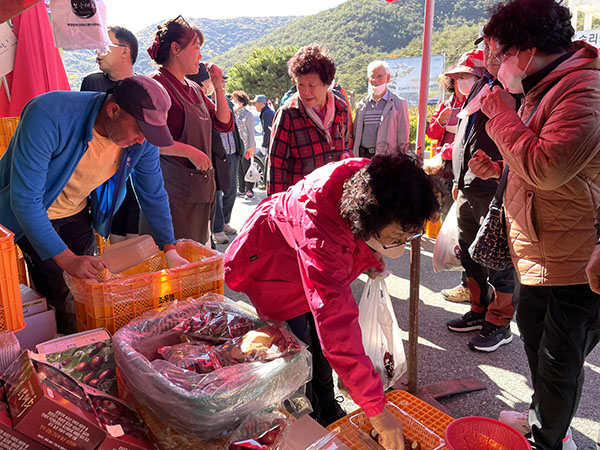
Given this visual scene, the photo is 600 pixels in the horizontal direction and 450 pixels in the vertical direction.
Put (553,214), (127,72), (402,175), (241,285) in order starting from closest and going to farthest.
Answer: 1. (402,175)
2. (553,214)
3. (241,285)
4. (127,72)

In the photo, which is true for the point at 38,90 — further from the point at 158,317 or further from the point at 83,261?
the point at 158,317

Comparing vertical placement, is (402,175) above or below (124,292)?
above

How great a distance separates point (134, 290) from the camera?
5.10 feet

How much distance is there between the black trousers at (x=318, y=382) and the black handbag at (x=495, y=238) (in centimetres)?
76

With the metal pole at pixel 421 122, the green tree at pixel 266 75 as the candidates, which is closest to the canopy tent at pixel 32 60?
the metal pole at pixel 421 122

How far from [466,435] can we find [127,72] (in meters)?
2.64

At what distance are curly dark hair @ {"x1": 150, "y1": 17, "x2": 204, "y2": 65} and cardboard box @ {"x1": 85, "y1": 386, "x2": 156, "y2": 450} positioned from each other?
1.90 meters

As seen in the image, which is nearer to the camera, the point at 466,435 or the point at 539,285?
the point at 466,435

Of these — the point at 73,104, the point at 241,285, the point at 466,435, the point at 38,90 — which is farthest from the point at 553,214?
the point at 38,90

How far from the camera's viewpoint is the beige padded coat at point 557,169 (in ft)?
4.49

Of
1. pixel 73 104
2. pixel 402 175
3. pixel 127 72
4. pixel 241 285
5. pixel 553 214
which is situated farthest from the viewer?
pixel 127 72

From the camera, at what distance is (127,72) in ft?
9.16

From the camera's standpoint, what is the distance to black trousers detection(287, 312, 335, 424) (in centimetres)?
193

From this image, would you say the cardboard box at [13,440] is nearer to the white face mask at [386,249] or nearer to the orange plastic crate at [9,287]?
the orange plastic crate at [9,287]
